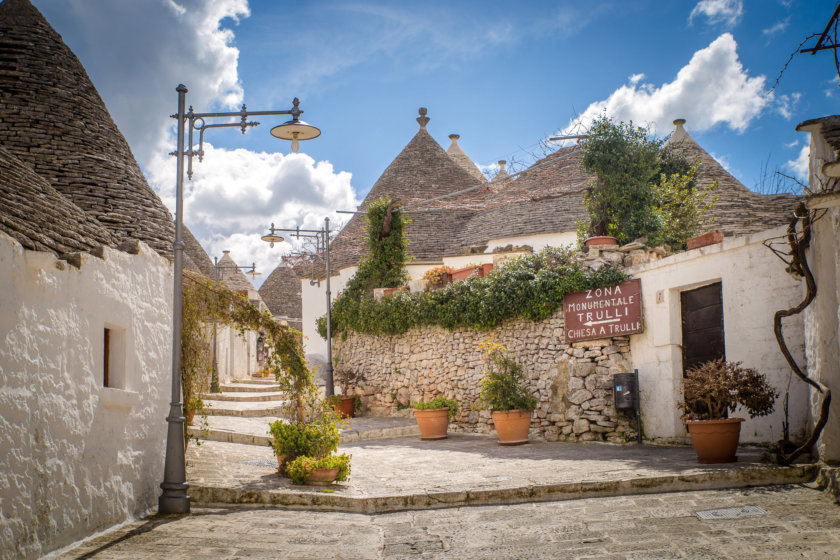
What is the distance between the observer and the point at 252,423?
53.2 ft

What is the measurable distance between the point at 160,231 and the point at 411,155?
17399 mm

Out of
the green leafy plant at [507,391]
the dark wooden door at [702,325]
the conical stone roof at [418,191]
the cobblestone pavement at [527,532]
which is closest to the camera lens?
the cobblestone pavement at [527,532]

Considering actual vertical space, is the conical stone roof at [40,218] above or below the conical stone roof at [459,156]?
below

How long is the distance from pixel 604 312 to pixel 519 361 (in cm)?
222

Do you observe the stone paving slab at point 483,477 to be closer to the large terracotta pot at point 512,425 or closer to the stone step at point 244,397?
the large terracotta pot at point 512,425

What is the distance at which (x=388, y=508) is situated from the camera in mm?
7570

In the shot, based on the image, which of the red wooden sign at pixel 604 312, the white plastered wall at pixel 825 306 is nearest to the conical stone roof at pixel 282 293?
the red wooden sign at pixel 604 312

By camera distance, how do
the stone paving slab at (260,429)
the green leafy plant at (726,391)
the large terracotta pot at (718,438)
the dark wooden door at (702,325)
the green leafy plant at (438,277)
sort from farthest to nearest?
the green leafy plant at (438,277)
the stone paving slab at (260,429)
the dark wooden door at (702,325)
the large terracotta pot at (718,438)
the green leafy plant at (726,391)

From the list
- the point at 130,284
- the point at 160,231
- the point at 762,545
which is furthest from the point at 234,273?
the point at 762,545

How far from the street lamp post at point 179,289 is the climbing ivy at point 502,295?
623 cm

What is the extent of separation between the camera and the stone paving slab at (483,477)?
23.9 ft

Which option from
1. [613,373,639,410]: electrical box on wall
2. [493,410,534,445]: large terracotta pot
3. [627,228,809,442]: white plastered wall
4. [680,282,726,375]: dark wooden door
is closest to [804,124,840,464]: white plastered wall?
[627,228,809,442]: white plastered wall

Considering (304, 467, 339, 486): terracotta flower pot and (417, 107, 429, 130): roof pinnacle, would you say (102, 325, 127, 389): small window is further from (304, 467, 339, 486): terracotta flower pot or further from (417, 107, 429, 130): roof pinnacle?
(417, 107, 429, 130): roof pinnacle

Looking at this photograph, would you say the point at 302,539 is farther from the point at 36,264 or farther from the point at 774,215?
the point at 774,215
